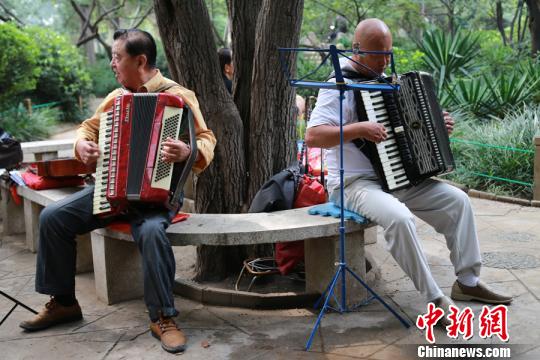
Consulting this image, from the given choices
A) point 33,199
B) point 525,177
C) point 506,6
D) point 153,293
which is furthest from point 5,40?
point 506,6

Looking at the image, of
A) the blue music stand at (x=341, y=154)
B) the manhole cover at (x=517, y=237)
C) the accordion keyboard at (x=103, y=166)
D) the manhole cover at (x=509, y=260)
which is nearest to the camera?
the blue music stand at (x=341, y=154)

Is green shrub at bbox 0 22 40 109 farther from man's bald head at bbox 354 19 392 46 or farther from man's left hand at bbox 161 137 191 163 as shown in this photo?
man's bald head at bbox 354 19 392 46

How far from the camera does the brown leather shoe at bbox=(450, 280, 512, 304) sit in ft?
14.4

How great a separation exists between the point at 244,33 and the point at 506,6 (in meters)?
24.0

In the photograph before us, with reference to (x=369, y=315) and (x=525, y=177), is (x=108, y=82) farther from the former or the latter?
(x=369, y=315)

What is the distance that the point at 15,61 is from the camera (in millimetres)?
13422

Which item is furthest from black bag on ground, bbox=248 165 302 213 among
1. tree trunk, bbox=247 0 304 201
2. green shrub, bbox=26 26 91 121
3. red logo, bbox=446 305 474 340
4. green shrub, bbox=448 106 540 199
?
green shrub, bbox=26 26 91 121

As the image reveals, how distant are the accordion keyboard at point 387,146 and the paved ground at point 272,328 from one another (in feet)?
2.61

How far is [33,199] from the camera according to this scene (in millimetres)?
5660

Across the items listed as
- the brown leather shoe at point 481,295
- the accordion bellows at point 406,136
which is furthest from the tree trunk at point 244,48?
the brown leather shoe at point 481,295

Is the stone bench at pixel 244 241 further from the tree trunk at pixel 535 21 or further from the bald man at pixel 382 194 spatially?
the tree trunk at pixel 535 21

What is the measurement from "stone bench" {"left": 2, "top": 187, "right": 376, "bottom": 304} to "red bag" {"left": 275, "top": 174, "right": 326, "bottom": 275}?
13cm

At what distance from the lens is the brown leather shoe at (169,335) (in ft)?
12.8

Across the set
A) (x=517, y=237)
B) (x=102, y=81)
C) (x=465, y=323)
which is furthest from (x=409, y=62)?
(x=102, y=81)
